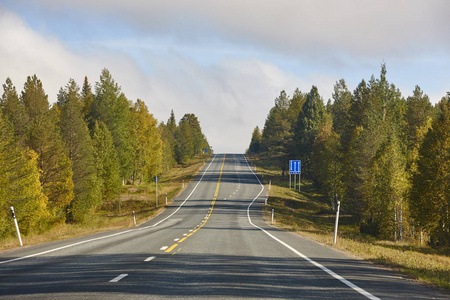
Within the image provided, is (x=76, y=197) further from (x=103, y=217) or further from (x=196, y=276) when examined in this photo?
(x=196, y=276)

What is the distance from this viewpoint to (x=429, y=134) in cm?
2994

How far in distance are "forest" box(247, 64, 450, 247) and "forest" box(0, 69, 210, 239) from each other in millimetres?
30943

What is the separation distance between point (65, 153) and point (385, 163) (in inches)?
1423

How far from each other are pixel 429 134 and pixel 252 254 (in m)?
25.8

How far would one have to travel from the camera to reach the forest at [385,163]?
28.4m

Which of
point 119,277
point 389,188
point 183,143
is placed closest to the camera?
point 119,277

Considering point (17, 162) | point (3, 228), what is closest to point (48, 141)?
point (17, 162)

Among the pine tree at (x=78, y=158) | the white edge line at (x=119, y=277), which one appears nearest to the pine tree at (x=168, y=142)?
the pine tree at (x=78, y=158)

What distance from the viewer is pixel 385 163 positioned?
36250mm

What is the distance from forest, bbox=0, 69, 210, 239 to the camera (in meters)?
33.5

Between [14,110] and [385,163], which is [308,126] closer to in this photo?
[385,163]

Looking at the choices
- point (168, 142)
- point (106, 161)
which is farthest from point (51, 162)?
point (168, 142)

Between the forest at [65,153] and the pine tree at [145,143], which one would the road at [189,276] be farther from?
the pine tree at [145,143]

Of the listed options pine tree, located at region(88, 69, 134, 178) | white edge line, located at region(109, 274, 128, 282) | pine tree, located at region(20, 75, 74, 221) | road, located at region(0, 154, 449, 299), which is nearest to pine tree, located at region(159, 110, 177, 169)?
pine tree, located at region(88, 69, 134, 178)
